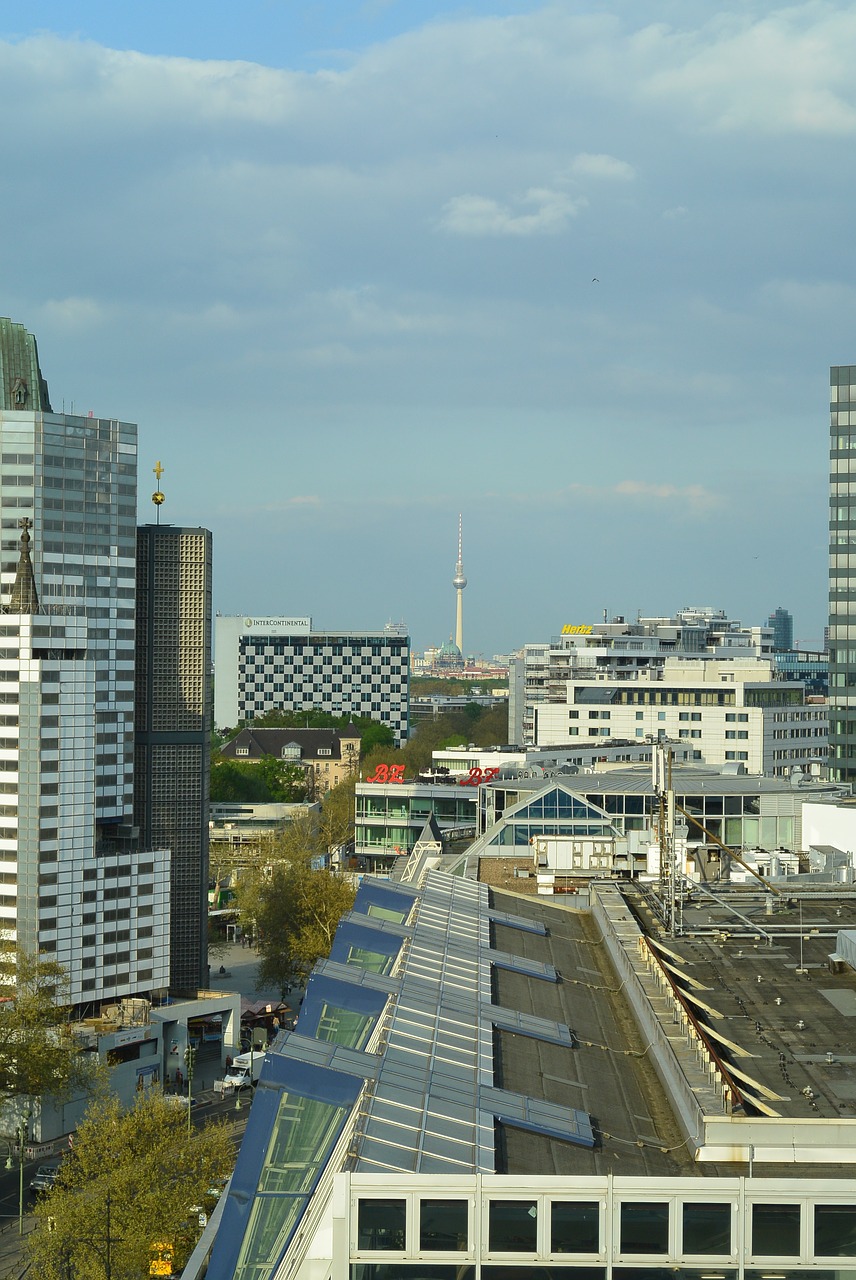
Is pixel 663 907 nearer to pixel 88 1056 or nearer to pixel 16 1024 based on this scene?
pixel 16 1024

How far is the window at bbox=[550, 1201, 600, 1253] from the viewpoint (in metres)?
22.6

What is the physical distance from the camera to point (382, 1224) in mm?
22266

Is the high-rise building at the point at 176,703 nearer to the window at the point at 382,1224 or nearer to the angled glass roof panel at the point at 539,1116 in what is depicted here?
the angled glass roof panel at the point at 539,1116

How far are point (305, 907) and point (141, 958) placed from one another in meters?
Answer: 19.1

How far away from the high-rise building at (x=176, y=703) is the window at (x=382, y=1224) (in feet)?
279

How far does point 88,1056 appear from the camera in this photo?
82.8m

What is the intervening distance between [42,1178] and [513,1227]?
5189 cm

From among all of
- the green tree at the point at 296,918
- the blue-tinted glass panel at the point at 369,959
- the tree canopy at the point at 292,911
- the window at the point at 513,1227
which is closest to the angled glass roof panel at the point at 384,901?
the blue-tinted glass panel at the point at 369,959

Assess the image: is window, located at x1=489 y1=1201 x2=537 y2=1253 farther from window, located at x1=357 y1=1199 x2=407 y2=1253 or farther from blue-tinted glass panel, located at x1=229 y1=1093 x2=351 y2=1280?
blue-tinted glass panel, located at x1=229 y1=1093 x2=351 y2=1280

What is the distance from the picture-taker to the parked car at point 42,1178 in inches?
2665

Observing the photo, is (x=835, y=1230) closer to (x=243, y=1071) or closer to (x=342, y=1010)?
(x=342, y=1010)

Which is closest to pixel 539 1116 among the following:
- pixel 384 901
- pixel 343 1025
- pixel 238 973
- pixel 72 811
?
pixel 343 1025

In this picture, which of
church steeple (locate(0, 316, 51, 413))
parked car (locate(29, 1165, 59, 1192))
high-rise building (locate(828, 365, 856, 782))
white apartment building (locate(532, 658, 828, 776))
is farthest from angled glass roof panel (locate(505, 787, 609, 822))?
white apartment building (locate(532, 658, 828, 776))

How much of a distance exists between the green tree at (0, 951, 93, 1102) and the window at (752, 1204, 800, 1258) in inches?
2112
